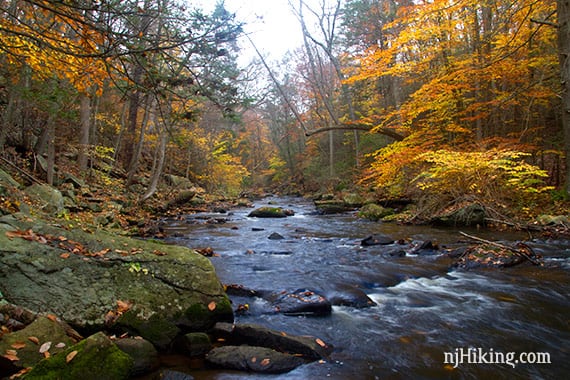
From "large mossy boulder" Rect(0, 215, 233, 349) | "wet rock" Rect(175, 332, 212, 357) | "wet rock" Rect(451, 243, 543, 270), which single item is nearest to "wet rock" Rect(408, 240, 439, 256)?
"wet rock" Rect(451, 243, 543, 270)

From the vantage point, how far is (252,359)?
3.07 metres

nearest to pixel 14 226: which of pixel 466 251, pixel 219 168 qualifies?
pixel 466 251

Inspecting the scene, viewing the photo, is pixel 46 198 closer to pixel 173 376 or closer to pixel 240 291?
pixel 240 291

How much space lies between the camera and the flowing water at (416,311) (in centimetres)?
319

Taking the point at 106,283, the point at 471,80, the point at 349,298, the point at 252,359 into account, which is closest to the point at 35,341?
the point at 106,283

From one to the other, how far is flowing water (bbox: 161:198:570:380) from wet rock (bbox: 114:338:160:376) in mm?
395

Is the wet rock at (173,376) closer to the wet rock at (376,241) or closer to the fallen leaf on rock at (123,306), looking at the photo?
the fallen leaf on rock at (123,306)

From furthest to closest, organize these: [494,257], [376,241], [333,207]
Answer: [333,207] < [376,241] < [494,257]

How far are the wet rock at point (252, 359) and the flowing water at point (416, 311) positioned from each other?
0.07m

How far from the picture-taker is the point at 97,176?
14.0 m

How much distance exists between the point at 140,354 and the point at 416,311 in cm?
342

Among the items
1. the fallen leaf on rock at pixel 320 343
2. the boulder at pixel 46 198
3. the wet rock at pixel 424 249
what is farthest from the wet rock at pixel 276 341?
the boulder at pixel 46 198

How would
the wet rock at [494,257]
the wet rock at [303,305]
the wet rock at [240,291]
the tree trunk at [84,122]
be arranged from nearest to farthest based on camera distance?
the wet rock at [303,305]
the wet rock at [240,291]
the wet rock at [494,257]
the tree trunk at [84,122]

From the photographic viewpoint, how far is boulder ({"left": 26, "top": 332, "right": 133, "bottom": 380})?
221 cm
